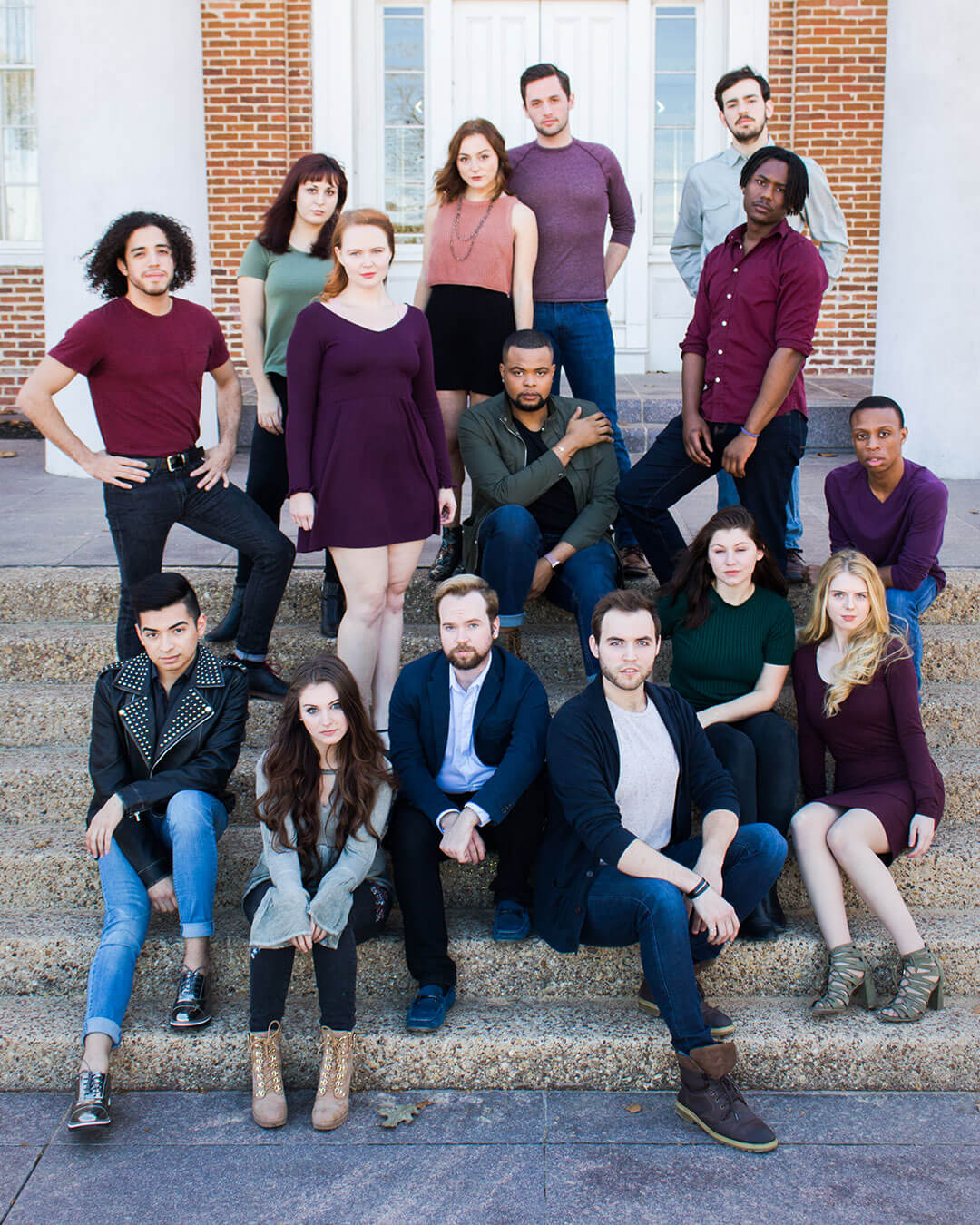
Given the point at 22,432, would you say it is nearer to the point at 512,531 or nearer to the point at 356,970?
the point at 512,531

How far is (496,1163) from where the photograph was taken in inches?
114

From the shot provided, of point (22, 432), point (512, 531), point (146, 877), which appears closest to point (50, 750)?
point (146, 877)

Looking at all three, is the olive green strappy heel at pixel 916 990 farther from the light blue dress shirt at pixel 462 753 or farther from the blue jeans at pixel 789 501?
the blue jeans at pixel 789 501

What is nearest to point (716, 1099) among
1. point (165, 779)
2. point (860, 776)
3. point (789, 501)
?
point (860, 776)

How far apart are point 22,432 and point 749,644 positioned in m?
6.46

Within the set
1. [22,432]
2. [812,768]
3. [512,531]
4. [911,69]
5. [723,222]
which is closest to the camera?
[812,768]

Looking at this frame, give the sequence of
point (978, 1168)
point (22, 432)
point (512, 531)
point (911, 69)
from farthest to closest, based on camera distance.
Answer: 1. point (22, 432)
2. point (911, 69)
3. point (512, 531)
4. point (978, 1168)

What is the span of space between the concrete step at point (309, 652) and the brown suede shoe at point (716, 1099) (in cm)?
175

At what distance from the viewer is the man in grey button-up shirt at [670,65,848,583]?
4668 mm

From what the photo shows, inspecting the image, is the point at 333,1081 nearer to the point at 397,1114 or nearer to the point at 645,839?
the point at 397,1114

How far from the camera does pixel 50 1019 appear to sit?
3.31m

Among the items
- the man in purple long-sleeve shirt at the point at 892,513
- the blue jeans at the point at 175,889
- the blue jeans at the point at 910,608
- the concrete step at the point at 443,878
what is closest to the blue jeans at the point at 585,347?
the man in purple long-sleeve shirt at the point at 892,513

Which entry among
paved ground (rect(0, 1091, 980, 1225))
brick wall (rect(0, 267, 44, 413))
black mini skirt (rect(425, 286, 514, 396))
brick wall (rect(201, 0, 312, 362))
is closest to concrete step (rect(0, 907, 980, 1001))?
paved ground (rect(0, 1091, 980, 1225))

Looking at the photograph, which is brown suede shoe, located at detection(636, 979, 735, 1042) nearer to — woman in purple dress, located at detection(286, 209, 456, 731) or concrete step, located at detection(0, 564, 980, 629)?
woman in purple dress, located at detection(286, 209, 456, 731)
